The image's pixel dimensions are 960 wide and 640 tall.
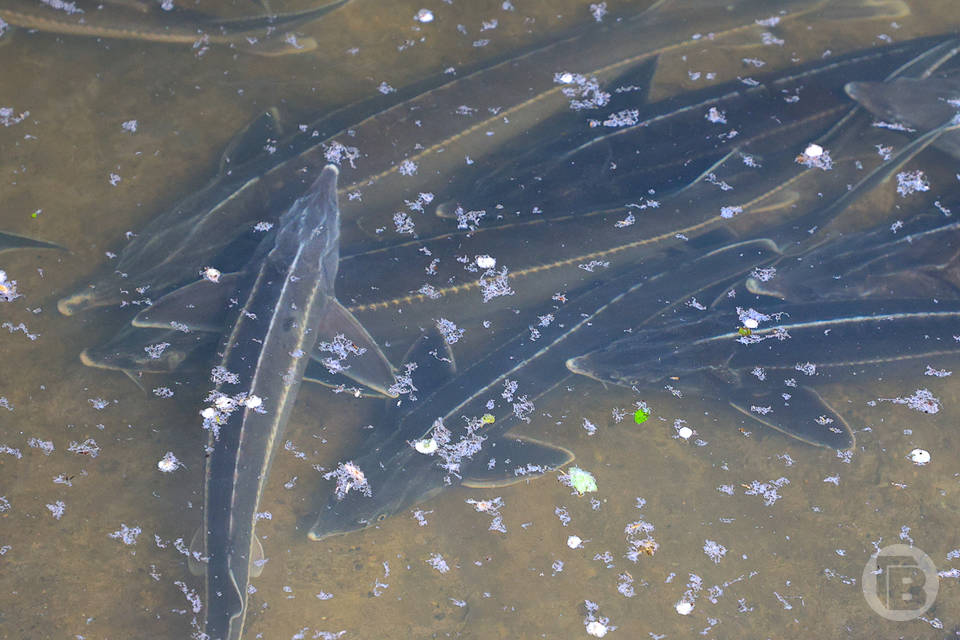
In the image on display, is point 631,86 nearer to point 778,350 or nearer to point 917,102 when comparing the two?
point 917,102

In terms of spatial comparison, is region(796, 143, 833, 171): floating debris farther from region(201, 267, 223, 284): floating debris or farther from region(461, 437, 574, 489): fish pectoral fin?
region(201, 267, 223, 284): floating debris

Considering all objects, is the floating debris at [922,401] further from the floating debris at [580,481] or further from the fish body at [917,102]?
the floating debris at [580,481]

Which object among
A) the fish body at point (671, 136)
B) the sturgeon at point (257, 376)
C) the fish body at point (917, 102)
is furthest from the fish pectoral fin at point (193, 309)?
the fish body at point (917, 102)

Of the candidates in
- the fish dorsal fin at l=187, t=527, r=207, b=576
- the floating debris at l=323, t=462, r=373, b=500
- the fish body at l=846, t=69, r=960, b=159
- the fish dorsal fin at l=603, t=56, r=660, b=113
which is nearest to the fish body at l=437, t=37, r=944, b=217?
the fish dorsal fin at l=603, t=56, r=660, b=113

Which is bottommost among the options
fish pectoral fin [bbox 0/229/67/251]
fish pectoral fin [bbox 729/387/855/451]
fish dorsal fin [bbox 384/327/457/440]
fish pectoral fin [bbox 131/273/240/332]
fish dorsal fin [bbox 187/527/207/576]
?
fish dorsal fin [bbox 187/527/207/576]

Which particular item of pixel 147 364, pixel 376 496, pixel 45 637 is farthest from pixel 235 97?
pixel 45 637

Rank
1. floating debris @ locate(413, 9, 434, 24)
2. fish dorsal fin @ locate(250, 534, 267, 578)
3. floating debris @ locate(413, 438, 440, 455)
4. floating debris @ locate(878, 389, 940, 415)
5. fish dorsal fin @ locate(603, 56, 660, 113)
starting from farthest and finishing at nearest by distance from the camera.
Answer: floating debris @ locate(413, 9, 434, 24)
fish dorsal fin @ locate(603, 56, 660, 113)
floating debris @ locate(878, 389, 940, 415)
floating debris @ locate(413, 438, 440, 455)
fish dorsal fin @ locate(250, 534, 267, 578)

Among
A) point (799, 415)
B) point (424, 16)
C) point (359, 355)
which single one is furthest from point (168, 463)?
point (799, 415)

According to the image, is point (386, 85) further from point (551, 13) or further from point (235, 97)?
point (551, 13)

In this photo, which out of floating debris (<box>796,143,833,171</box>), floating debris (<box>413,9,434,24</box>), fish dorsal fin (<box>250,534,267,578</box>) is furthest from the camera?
floating debris (<box>413,9,434,24</box>)
